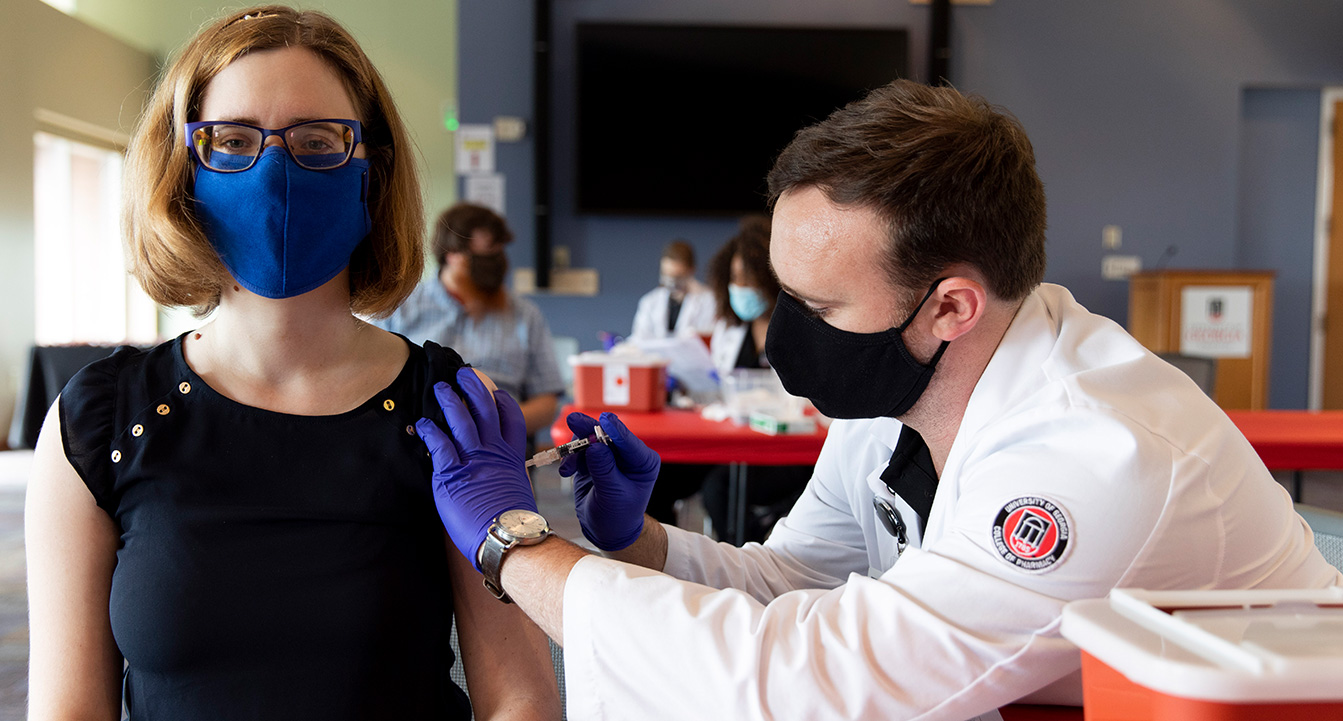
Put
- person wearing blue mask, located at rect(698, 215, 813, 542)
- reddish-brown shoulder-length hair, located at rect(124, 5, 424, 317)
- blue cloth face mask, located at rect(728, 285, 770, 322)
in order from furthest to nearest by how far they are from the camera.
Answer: blue cloth face mask, located at rect(728, 285, 770, 322) → person wearing blue mask, located at rect(698, 215, 813, 542) → reddish-brown shoulder-length hair, located at rect(124, 5, 424, 317)

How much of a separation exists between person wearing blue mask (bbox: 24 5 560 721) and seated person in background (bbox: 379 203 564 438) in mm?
2188

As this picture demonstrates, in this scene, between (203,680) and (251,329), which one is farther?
(251,329)

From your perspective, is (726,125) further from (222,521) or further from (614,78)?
(222,521)

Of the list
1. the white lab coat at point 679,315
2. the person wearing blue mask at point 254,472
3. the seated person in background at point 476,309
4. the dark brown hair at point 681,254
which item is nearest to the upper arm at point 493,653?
the person wearing blue mask at point 254,472

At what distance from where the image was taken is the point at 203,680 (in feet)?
3.20

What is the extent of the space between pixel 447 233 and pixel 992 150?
250 centimetres

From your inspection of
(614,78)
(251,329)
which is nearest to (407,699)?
(251,329)

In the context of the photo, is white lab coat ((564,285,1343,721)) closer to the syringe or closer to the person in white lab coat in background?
the person in white lab coat in background

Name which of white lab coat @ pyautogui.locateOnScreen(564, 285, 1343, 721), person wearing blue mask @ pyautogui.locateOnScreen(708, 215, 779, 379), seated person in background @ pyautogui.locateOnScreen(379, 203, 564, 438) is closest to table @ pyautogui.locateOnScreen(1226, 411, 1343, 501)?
person wearing blue mask @ pyautogui.locateOnScreen(708, 215, 779, 379)

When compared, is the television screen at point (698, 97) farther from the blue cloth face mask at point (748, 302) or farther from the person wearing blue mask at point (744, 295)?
the blue cloth face mask at point (748, 302)

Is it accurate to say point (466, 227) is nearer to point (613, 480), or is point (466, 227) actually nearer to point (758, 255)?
point (758, 255)

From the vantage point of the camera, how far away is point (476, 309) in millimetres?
3373

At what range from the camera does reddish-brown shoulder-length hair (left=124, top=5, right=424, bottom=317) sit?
1.02 meters

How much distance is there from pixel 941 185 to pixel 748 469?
6.89 feet
